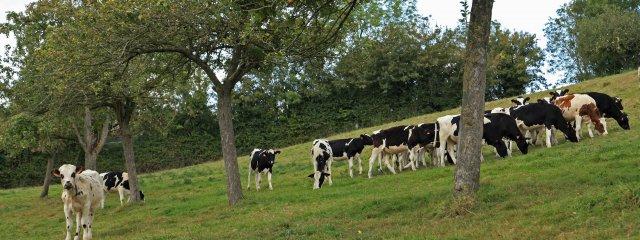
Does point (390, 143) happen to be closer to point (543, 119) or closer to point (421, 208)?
point (543, 119)

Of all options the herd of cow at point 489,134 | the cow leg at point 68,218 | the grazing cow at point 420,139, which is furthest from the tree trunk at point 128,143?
the grazing cow at point 420,139

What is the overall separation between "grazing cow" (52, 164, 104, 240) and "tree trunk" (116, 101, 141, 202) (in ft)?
26.5

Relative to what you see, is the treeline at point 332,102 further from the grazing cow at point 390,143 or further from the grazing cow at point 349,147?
the grazing cow at point 390,143

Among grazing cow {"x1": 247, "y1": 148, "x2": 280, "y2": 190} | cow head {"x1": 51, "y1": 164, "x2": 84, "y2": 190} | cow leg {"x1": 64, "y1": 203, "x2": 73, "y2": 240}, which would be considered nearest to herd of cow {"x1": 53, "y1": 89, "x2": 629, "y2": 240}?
grazing cow {"x1": 247, "y1": 148, "x2": 280, "y2": 190}

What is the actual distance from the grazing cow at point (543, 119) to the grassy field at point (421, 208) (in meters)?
0.54

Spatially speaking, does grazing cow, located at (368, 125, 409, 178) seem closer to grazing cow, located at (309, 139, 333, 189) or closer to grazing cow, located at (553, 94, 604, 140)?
grazing cow, located at (309, 139, 333, 189)

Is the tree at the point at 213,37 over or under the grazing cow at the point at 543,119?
over

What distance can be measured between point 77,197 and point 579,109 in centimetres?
1580

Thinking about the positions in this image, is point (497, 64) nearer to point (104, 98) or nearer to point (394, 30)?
point (394, 30)

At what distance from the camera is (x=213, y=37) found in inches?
729

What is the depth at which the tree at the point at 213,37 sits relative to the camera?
16.3 m

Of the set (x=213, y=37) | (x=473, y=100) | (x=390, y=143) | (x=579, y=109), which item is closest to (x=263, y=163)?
(x=390, y=143)

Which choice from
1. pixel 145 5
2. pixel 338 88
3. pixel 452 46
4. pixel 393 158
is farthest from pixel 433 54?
pixel 145 5

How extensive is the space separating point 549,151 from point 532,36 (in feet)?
146
